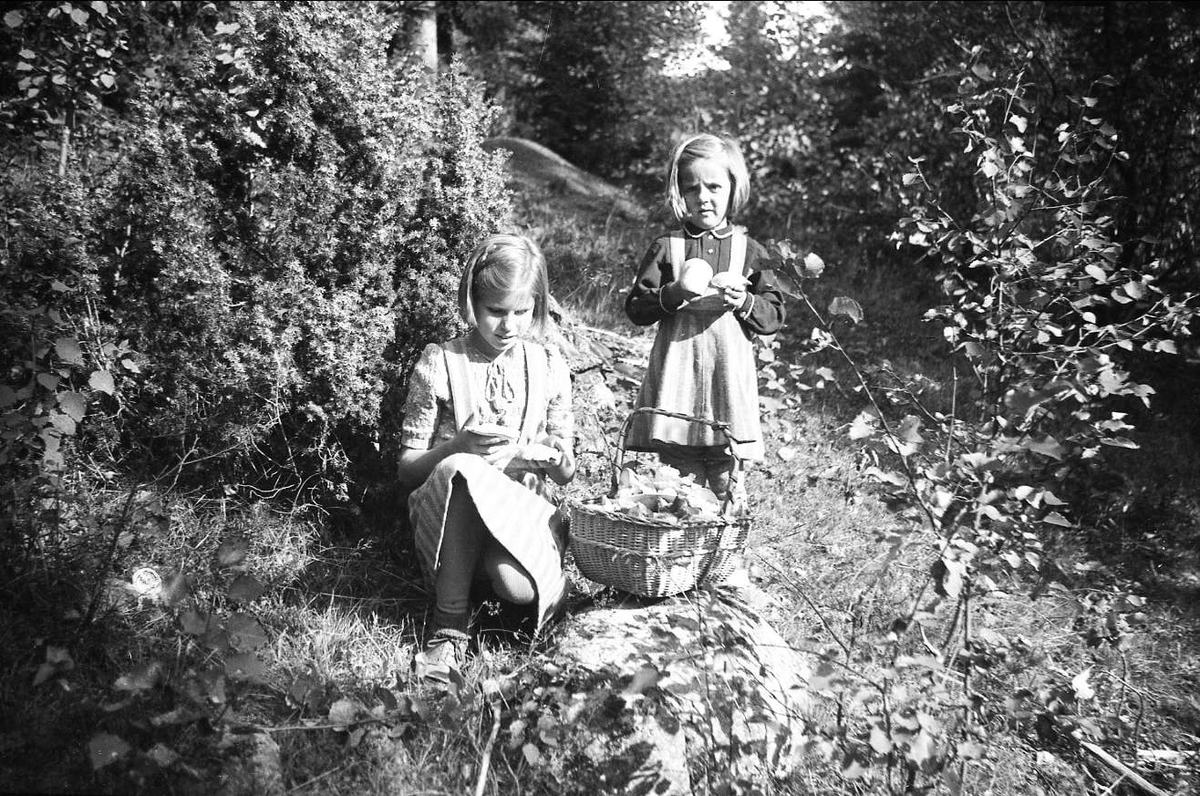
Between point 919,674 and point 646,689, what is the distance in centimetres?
73

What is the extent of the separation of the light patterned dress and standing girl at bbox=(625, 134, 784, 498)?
0.36 meters

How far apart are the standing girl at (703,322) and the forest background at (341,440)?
Answer: 202 mm

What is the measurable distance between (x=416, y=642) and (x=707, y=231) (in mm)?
1780

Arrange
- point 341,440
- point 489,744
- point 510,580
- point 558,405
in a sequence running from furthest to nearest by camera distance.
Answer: point 341,440
point 558,405
point 510,580
point 489,744

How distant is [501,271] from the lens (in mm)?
2949

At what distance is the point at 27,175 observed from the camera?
5371 millimetres

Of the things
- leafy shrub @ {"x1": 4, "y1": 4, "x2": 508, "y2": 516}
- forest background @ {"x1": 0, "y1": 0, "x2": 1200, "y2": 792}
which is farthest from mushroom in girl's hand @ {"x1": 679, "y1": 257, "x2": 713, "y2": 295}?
leafy shrub @ {"x1": 4, "y1": 4, "x2": 508, "y2": 516}

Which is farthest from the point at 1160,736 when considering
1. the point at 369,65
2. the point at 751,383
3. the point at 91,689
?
the point at 369,65

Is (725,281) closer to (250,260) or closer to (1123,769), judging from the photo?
(250,260)

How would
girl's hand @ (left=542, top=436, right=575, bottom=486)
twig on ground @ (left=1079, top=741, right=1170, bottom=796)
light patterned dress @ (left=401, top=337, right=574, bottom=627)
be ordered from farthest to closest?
girl's hand @ (left=542, top=436, right=575, bottom=486), light patterned dress @ (left=401, top=337, right=574, bottom=627), twig on ground @ (left=1079, top=741, right=1170, bottom=796)

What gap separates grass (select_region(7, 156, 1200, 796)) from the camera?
2.32 m

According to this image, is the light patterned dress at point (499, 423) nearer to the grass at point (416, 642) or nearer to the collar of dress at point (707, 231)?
the grass at point (416, 642)

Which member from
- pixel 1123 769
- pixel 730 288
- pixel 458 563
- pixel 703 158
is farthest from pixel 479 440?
pixel 1123 769

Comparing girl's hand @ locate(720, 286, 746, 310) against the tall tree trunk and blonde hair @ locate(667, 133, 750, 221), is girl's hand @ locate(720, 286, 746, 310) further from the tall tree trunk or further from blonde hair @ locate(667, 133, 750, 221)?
the tall tree trunk
